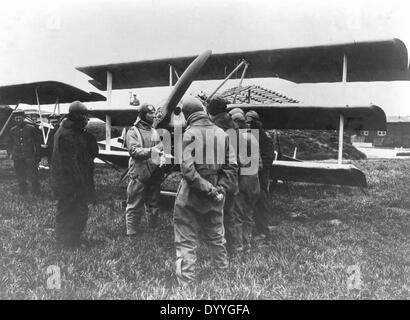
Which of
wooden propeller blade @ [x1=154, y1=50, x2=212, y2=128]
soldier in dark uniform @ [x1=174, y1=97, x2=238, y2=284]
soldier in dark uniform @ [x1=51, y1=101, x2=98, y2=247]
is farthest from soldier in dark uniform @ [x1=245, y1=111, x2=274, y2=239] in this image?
soldier in dark uniform @ [x1=51, y1=101, x2=98, y2=247]

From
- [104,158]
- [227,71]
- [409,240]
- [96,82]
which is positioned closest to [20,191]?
[104,158]

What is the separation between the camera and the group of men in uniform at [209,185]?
3.58 m

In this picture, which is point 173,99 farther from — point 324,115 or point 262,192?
point 324,115

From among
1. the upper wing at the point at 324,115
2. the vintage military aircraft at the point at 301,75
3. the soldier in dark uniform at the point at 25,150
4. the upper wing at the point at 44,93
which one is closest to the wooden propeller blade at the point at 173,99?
the vintage military aircraft at the point at 301,75

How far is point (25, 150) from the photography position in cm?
829

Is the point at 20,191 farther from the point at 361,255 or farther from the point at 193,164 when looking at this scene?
the point at 361,255

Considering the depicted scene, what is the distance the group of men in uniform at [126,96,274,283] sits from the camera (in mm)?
3582

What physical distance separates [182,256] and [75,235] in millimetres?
1856

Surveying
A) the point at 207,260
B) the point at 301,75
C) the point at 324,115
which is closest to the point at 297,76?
the point at 301,75

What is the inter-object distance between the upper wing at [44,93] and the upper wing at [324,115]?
4.89 meters

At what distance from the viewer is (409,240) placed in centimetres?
522

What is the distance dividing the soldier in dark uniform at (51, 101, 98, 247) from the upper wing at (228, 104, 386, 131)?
307 cm

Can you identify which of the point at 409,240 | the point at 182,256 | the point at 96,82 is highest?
the point at 96,82

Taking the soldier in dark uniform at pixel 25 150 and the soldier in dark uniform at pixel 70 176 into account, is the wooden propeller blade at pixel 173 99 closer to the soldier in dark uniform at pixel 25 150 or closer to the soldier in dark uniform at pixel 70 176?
the soldier in dark uniform at pixel 70 176
